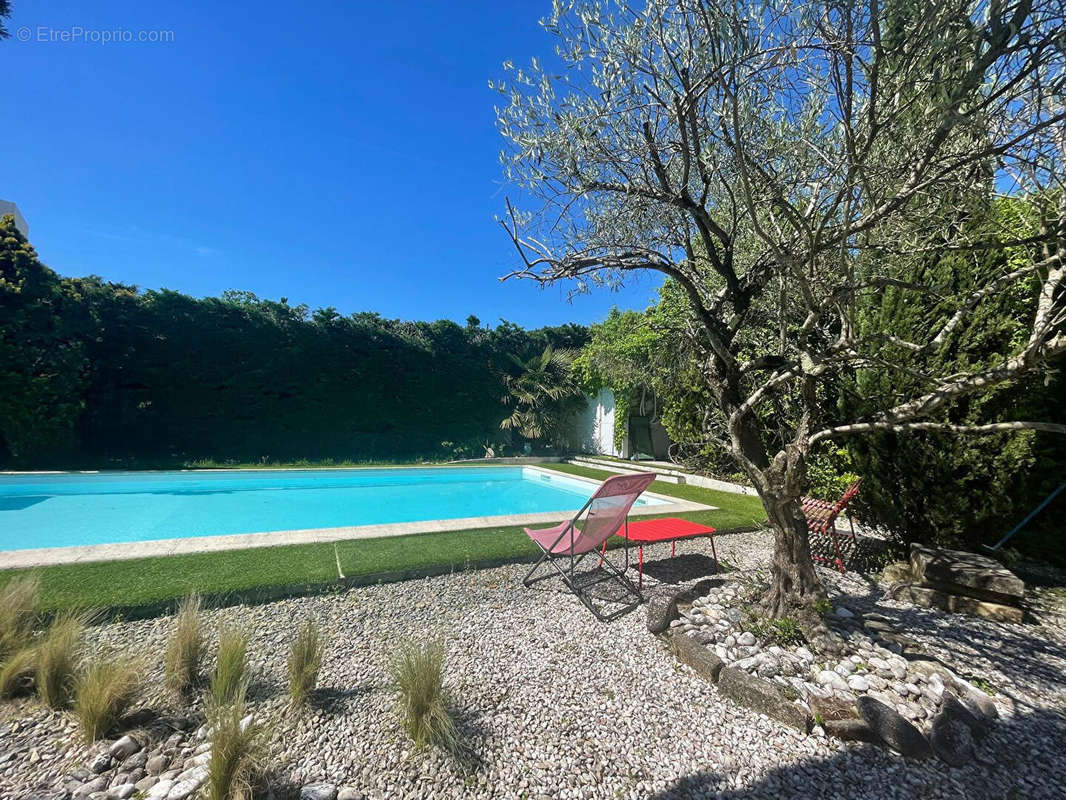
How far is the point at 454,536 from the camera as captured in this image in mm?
5461

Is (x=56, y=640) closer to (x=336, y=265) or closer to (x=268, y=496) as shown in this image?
(x=268, y=496)

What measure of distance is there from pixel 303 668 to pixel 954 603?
15.8ft

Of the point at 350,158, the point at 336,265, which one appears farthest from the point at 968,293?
the point at 336,265

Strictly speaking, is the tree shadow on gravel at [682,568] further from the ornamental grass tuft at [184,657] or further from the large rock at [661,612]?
the ornamental grass tuft at [184,657]

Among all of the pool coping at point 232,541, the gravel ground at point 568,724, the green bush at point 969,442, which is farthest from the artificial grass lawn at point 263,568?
the green bush at point 969,442

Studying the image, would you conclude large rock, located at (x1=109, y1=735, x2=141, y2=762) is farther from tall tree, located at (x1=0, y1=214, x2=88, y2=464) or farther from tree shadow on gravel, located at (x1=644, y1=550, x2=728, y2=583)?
tall tree, located at (x1=0, y1=214, x2=88, y2=464)

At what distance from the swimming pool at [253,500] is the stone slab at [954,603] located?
160 inches

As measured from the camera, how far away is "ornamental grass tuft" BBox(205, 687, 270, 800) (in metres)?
1.63

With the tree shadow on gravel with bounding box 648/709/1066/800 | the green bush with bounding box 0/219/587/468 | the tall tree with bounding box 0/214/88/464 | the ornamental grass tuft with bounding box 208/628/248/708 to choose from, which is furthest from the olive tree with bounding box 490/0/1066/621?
the tall tree with bounding box 0/214/88/464

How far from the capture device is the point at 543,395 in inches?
675

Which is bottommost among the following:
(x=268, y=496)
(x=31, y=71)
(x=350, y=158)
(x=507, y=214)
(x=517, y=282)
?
(x=268, y=496)

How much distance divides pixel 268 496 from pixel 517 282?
10.2 metres

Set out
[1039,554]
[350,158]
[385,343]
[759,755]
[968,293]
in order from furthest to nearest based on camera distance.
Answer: [385,343]
[350,158]
[1039,554]
[968,293]
[759,755]

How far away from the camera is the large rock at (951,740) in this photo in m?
2.01
